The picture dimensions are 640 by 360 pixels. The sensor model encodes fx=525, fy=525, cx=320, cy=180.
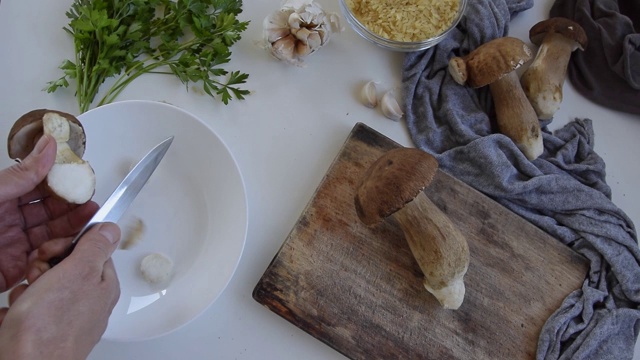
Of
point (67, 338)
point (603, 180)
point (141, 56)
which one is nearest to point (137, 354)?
point (67, 338)

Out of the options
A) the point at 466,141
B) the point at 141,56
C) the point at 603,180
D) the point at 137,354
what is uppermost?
the point at 141,56

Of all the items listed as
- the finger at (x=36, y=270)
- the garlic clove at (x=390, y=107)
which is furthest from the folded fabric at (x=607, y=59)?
the finger at (x=36, y=270)

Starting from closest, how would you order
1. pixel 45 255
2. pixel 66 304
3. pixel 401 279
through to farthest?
pixel 66 304, pixel 45 255, pixel 401 279

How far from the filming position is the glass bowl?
1.16 metres

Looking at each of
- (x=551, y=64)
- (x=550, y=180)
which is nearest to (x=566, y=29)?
(x=551, y=64)

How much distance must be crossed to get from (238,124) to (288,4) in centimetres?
28

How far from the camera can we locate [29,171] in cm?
81

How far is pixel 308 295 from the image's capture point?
1.05 m

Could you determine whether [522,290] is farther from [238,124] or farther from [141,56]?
[141,56]

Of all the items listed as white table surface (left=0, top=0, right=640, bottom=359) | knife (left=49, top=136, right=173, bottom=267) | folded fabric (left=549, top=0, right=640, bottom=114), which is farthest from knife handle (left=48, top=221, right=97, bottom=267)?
folded fabric (left=549, top=0, right=640, bottom=114)

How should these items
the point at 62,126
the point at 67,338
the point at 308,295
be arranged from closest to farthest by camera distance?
the point at 67,338
the point at 62,126
the point at 308,295

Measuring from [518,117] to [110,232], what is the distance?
2.83 feet

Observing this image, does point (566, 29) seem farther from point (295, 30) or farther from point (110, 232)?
point (110, 232)

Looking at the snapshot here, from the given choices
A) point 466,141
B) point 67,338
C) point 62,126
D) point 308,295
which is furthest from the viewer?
point 466,141
